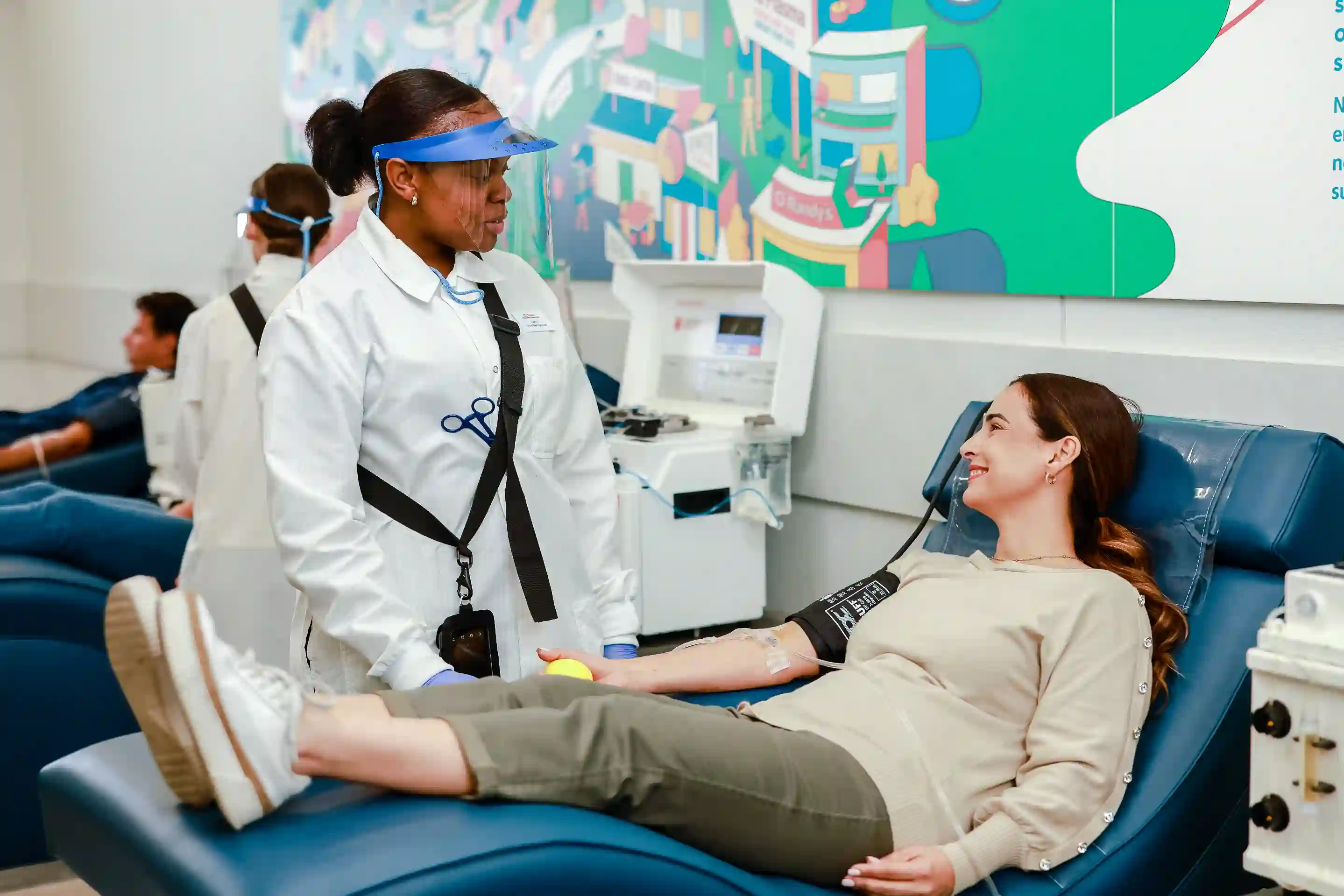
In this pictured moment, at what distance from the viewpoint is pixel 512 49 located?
14.0 ft

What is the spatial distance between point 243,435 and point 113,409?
154 cm

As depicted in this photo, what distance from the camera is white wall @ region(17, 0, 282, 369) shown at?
555 cm

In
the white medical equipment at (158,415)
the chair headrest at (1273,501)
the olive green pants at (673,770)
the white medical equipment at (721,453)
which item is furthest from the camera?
the white medical equipment at (158,415)

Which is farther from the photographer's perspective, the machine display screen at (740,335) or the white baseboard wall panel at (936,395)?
the machine display screen at (740,335)

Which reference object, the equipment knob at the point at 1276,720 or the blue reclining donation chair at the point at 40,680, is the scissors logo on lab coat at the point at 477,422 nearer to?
the equipment knob at the point at 1276,720

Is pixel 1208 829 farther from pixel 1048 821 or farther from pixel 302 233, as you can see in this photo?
pixel 302 233

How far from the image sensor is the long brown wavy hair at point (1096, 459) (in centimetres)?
202

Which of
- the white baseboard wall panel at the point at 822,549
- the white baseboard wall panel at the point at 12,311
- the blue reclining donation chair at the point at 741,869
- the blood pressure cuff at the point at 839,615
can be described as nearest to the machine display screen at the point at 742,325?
the white baseboard wall panel at the point at 822,549

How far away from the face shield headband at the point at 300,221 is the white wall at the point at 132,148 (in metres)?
2.58

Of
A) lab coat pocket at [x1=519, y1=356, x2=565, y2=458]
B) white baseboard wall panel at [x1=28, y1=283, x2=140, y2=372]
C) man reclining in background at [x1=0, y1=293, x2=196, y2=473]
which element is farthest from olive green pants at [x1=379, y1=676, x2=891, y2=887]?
white baseboard wall panel at [x1=28, y1=283, x2=140, y2=372]

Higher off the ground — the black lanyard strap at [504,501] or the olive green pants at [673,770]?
the black lanyard strap at [504,501]

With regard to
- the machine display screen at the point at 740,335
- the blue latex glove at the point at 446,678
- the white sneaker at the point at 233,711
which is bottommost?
the blue latex glove at the point at 446,678

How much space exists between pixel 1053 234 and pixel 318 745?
70.4 inches

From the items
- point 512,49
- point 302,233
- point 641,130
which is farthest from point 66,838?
point 512,49
